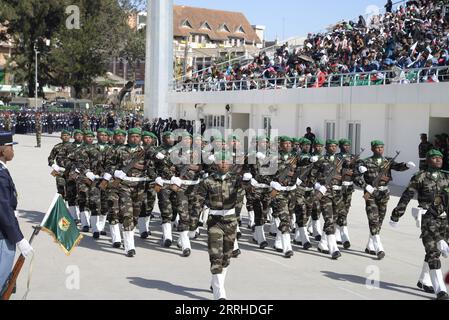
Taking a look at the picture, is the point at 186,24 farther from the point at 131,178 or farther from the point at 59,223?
the point at 59,223

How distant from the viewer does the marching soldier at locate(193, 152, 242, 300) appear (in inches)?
351

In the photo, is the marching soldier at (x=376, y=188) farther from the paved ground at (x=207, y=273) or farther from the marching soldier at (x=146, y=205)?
the marching soldier at (x=146, y=205)

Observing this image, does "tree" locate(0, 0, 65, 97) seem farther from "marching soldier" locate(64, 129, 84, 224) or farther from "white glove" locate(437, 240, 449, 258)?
"white glove" locate(437, 240, 449, 258)

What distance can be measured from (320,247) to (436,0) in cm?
2092

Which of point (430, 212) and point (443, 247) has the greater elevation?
point (430, 212)

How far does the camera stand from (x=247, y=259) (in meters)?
11.8

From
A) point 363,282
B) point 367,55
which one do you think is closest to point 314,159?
point 363,282

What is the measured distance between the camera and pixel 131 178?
12.3m

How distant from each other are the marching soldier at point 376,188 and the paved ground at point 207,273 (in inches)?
15.2

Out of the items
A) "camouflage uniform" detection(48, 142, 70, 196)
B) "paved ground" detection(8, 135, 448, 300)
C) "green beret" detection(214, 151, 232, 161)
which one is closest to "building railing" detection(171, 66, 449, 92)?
"paved ground" detection(8, 135, 448, 300)

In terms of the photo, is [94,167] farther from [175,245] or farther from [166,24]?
[166,24]

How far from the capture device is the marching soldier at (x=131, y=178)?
467 inches

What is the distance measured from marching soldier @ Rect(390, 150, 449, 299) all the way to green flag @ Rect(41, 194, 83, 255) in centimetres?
452

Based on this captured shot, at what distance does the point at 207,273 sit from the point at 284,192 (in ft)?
7.90
